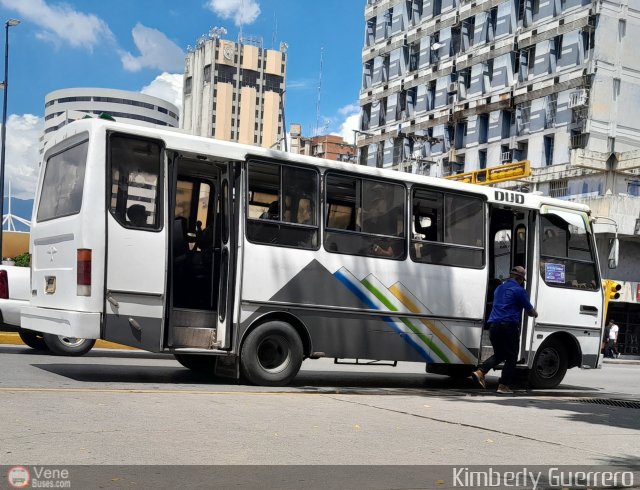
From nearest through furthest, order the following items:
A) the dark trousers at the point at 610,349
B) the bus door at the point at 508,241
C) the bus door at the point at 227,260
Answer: the bus door at the point at 227,260 < the bus door at the point at 508,241 < the dark trousers at the point at 610,349

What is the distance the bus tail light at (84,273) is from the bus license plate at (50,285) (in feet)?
2.50

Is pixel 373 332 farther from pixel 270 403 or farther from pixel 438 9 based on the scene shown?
pixel 438 9

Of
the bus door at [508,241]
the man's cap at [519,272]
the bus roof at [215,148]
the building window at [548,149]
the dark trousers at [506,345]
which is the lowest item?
the dark trousers at [506,345]

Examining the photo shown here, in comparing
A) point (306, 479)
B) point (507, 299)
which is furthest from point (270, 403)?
point (507, 299)

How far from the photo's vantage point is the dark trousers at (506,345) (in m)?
12.4

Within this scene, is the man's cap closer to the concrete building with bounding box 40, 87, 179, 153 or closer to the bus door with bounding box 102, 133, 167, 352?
the bus door with bounding box 102, 133, 167, 352

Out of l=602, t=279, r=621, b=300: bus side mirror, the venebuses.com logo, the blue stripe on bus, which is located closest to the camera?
the venebuses.com logo

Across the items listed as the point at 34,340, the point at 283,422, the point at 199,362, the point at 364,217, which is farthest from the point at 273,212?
the point at 34,340

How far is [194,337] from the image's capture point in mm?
Result: 11062

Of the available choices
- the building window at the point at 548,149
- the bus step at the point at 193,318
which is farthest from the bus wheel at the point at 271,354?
the building window at the point at 548,149

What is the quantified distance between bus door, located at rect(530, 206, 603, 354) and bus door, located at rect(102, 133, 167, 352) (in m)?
6.09

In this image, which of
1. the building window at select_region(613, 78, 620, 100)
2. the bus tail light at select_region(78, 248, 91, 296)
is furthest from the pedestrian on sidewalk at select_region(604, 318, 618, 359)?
the bus tail light at select_region(78, 248, 91, 296)

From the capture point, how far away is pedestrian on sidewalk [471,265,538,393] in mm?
12438

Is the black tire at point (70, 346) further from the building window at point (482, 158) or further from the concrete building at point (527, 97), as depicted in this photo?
the building window at point (482, 158)
